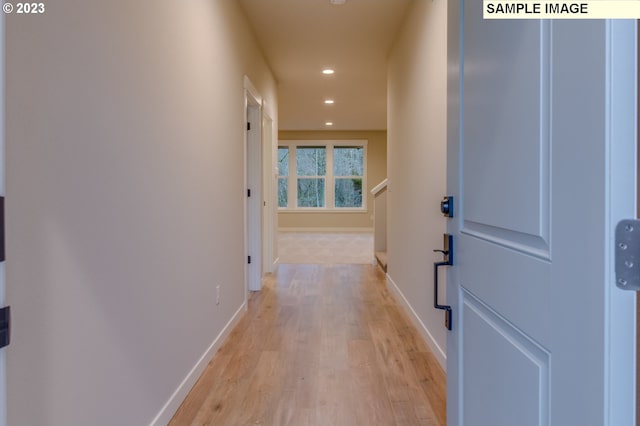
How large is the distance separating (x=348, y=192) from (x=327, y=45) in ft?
21.0

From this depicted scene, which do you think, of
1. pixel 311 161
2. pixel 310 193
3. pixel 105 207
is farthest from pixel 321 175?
pixel 105 207

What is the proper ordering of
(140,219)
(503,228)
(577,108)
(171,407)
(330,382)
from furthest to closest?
(330,382), (171,407), (140,219), (503,228), (577,108)

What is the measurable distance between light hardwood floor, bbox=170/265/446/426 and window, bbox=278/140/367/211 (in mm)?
6773

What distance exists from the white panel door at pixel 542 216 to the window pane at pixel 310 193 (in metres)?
9.40

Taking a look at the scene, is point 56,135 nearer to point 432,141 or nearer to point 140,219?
point 140,219

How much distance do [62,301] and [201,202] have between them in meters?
1.31

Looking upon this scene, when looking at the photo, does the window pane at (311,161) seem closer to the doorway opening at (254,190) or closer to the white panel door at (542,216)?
the doorway opening at (254,190)

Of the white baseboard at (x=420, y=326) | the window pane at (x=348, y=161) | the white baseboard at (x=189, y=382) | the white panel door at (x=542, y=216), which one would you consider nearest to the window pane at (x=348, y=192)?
the window pane at (x=348, y=161)

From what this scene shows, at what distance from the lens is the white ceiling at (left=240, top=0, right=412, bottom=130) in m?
3.42

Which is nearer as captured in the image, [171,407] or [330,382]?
[171,407]

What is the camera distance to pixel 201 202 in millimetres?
2359

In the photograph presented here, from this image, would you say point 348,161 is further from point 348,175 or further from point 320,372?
point 320,372

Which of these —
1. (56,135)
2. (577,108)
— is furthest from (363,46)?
(577,108)

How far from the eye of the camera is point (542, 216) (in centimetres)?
67
